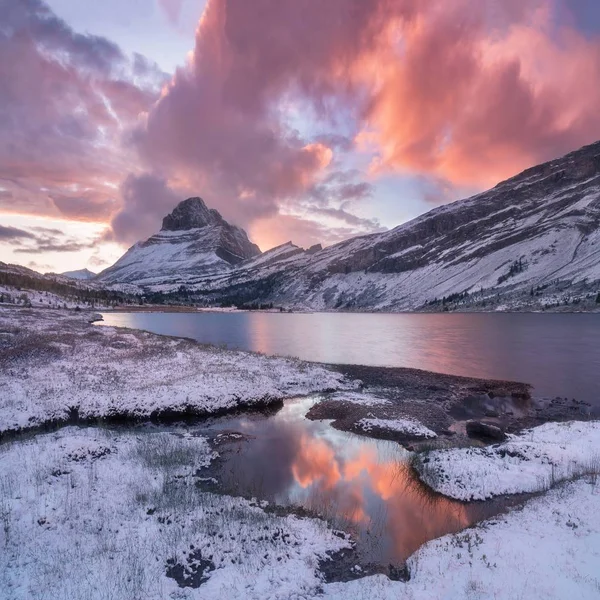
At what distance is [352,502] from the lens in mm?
16953

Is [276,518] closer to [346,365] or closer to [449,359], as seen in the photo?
[346,365]

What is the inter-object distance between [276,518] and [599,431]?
21397 millimetres

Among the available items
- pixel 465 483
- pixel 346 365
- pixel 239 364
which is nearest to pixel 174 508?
pixel 465 483

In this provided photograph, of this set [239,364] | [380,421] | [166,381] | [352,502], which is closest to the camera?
[352,502]

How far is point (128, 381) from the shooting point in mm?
33406

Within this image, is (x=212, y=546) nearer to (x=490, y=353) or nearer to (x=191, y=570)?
(x=191, y=570)

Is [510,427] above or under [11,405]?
under

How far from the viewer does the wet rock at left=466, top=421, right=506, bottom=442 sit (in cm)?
2533

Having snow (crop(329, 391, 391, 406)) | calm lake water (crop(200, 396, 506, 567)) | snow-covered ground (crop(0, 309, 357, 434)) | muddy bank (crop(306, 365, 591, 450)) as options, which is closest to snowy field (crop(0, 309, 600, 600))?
calm lake water (crop(200, 396, 506, 567))

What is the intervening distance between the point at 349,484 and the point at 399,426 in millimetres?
9080

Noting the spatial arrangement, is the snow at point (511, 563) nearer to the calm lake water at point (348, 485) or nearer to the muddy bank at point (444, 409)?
the calm lake water at point (348, 485)

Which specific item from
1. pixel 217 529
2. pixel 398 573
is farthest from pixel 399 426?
pixel 217 529

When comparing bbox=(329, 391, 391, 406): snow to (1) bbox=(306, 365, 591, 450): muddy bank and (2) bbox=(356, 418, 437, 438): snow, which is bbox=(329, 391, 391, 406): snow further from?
(2) bbox=(356, 418, 437, 438): snow

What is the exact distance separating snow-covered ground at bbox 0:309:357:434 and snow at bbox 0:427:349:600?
844cm
